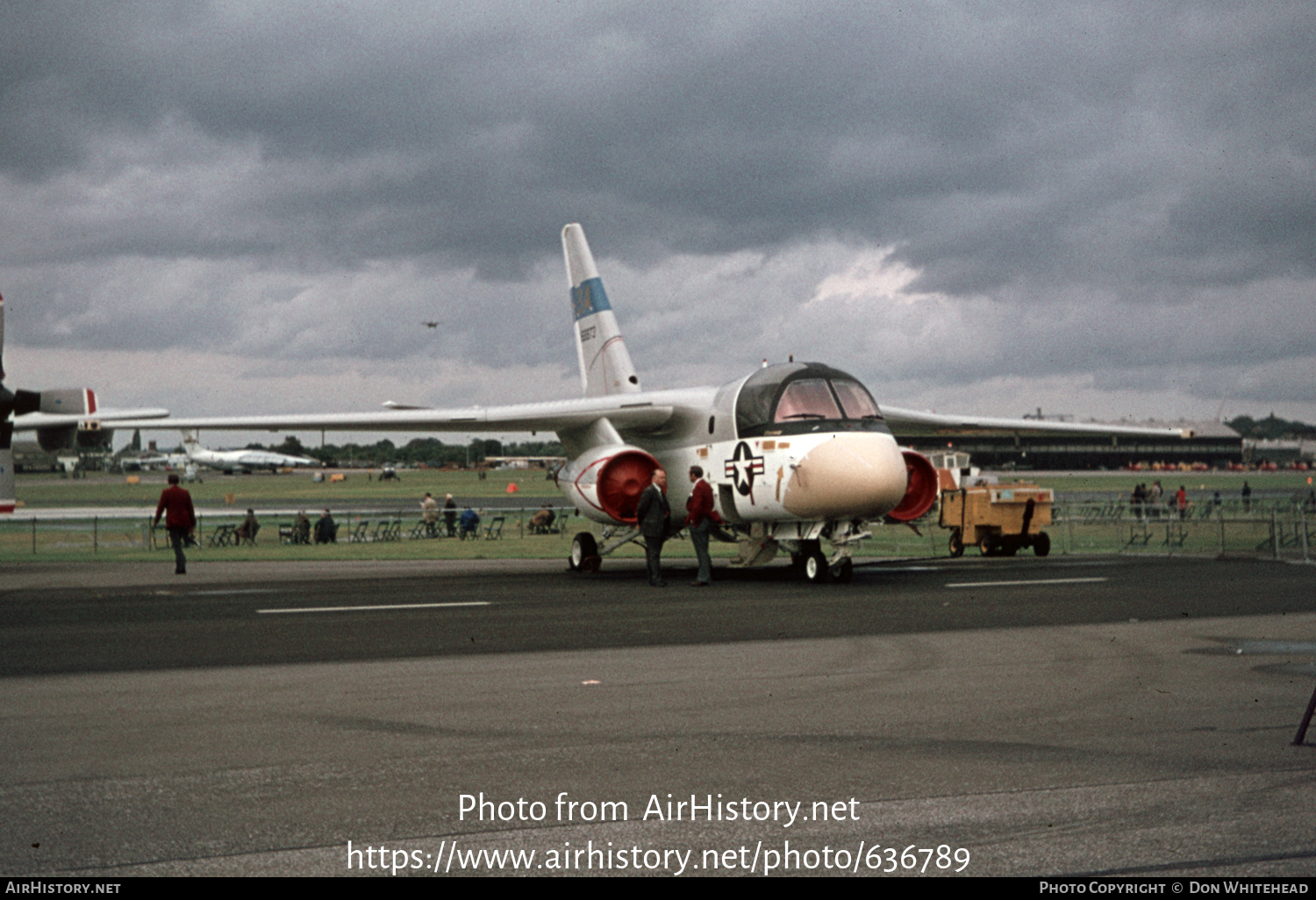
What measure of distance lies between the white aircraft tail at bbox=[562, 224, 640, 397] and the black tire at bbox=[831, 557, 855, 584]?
699cm

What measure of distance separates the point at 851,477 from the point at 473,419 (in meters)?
8.41

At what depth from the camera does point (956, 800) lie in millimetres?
5469

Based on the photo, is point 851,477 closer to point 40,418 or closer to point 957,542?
point 957,542

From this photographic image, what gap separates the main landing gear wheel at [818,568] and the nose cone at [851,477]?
138 cm

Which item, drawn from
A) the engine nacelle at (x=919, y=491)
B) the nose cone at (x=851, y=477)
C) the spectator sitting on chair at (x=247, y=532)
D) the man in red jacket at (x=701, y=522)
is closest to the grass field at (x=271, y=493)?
the spectator sitting on chair at (x=247, y=532)

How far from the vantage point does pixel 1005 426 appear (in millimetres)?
25625

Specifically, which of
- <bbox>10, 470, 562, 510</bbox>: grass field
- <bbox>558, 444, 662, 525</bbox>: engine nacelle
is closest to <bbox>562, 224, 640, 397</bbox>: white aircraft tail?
<bbox>558, 444, 662, 525</bbox>: engine nacelle

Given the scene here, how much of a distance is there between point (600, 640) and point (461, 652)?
5.00ft

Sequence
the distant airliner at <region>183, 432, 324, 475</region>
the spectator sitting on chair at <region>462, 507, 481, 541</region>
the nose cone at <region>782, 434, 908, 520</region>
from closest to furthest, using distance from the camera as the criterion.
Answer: the nose cone at <region>782, 434, 908, 520</region> < the spectator sitting on chair at <region>462, 507, 481, 541</region> < the distant airliner at <region>183, 432, 324, 475</region>

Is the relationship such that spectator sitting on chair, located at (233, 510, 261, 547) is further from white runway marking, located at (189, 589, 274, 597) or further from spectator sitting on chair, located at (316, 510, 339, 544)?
white runway marking, located at (189, 589, 274, 597)

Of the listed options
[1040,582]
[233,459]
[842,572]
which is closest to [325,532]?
[842,572]

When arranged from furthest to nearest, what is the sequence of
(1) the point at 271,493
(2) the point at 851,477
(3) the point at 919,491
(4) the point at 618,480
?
(1) the point at 271,493
(4) the point at 618,480
(3) the point at 919,491
(2) the point at 851,477

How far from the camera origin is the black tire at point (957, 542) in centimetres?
2933

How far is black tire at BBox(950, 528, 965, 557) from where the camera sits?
29328mm
